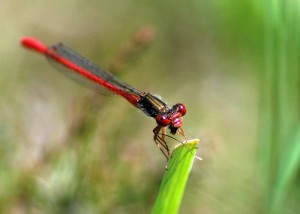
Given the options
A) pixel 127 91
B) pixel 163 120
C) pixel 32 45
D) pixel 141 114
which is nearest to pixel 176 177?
pixel 163 120

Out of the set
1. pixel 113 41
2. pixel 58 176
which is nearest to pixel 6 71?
pixel 113 41

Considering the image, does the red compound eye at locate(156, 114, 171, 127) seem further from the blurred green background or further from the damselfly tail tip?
the damselfly tail tip

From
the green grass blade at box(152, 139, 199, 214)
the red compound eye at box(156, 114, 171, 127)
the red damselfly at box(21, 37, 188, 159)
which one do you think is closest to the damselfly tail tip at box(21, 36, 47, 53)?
the red damselfly at box(21, 37, 188, 159)

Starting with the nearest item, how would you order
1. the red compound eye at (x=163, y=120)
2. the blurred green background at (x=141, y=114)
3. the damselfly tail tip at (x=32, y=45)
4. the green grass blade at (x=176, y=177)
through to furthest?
the green grass blade at (x=176, y=177), the red compound eye at (x=163, y=120), the blurred green background at (x=141, y=114), the damselfly tail tip at (x=32, y=45)

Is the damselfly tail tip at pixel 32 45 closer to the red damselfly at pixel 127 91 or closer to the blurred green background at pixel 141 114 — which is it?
the red damselfly at pixel 127 91

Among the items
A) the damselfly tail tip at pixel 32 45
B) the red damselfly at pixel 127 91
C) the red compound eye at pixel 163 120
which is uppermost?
the damselfly tail tip at pixel 32 45

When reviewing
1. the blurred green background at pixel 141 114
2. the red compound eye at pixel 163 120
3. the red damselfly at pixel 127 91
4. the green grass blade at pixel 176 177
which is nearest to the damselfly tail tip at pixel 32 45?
the red damselfly at pixel 127 91
